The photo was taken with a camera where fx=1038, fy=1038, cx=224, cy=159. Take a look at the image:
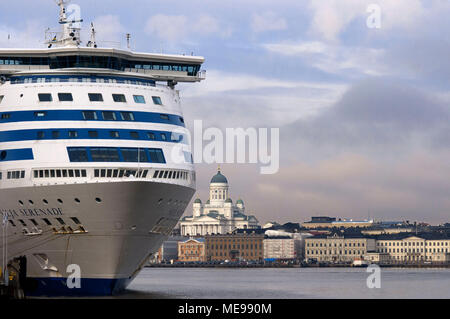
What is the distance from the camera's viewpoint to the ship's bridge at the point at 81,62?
4862 centimetres

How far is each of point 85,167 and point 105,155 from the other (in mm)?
1105

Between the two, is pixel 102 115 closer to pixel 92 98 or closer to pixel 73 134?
pixel 92 98

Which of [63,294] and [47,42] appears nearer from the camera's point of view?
[63,294]

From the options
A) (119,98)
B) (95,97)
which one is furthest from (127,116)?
(95,97)

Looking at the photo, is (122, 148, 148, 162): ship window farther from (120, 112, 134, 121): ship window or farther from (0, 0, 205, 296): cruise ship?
(120, 112, 134, 121): ship window

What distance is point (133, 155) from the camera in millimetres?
45906

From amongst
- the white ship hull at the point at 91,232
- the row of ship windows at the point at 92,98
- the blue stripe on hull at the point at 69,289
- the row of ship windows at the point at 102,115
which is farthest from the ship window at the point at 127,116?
the blue stripe on hull at the point at 69,289

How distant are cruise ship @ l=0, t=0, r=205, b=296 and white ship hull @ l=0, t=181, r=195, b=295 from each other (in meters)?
0.05

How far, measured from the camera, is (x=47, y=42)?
53.9 m

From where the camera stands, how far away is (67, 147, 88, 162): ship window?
4491 centimetres
